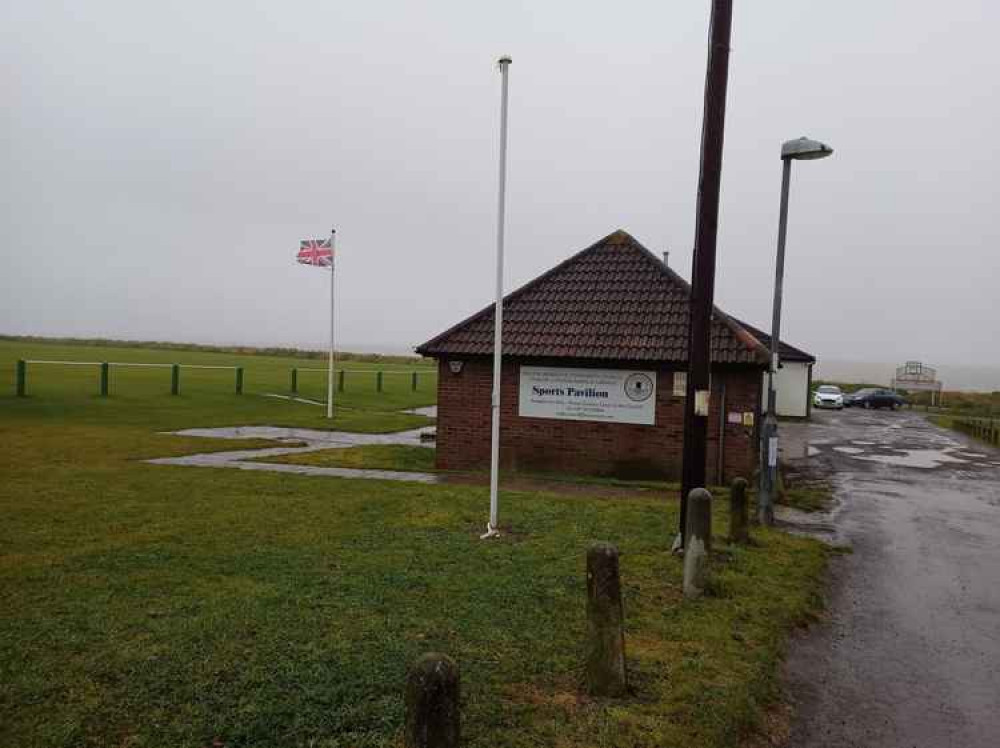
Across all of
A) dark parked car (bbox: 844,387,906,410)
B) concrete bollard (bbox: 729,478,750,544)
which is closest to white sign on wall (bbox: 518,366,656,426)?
concrete bollard (bbox: 729,478,750,544)

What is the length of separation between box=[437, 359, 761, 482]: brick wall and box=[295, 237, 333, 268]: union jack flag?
9790 mm

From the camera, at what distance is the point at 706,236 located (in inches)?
320

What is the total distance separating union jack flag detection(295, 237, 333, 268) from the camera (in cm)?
2425

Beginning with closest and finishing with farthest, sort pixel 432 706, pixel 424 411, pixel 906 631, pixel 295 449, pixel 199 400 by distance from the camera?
pixel 432 706 < pixel 906 631 < pixel 295 449 < pixel 199 400 < pixel 424 411

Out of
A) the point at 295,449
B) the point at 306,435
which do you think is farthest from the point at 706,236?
the point at 306,435

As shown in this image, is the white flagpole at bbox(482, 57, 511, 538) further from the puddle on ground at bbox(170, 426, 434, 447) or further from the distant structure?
the distant structure

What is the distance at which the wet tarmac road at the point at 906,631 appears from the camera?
16.0 feet

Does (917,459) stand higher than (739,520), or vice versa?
(739,520)

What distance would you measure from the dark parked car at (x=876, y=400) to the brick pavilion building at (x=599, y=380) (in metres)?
41.3

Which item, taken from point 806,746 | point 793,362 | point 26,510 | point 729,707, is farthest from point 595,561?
point 793,362

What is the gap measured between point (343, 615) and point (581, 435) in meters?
9.35

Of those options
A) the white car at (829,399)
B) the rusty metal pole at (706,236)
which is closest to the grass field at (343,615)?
the rusty metal pole at (706,236)

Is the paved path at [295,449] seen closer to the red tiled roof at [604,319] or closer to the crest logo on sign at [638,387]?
the red tiled roof at [604,319]

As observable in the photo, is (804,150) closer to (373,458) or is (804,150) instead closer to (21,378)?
(373,458)
